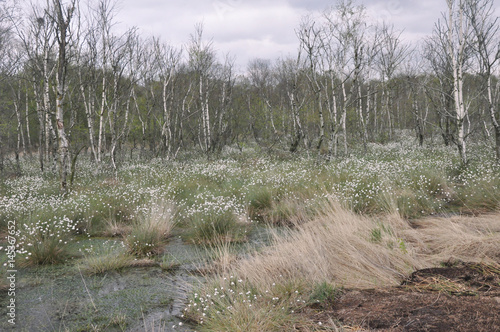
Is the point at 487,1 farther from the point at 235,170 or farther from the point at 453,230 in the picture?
the point at 235,170

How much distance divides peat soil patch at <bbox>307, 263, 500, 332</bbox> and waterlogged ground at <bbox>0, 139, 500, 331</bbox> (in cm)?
18

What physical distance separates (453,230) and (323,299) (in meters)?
3.31

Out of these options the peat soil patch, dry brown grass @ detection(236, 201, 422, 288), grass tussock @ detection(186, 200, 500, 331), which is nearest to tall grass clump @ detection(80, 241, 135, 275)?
grass tussock @ detection(186, 200, 500, 331)

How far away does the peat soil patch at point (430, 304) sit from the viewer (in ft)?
8.48

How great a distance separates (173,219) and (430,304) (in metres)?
6.35

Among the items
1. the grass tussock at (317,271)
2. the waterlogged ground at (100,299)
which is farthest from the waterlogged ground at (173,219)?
the grass tussock at (317,271)

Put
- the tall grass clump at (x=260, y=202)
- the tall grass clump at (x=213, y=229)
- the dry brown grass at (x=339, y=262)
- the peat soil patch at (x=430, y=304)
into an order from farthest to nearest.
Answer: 1. the tall grass clump at (x=260, y=202)
2. the tall grass clump at (x=213, y=229)
3. the dry brown grass at (x=339, y=262)
4. the peat soil patch at (x=430, y=304)

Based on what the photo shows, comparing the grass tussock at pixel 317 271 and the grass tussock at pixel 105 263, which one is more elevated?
the grass tussock at pixel 317 271

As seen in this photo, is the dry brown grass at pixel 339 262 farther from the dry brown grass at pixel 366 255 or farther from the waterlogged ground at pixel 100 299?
the waterlogged ground at pixel 100 299

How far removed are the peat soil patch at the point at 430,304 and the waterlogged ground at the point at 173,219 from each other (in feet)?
0.60

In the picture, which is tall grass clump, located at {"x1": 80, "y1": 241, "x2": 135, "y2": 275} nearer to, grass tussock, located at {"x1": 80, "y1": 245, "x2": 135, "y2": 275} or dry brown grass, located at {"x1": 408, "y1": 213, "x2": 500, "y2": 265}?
grass tussock, located at {"x1": 80, "y1": 245, "x2": 135, "y2": 275}

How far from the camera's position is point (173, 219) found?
8188 mm

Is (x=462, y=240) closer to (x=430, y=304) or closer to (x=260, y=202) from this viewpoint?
(x=430, y=304)

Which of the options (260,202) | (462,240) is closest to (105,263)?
(260,202)
